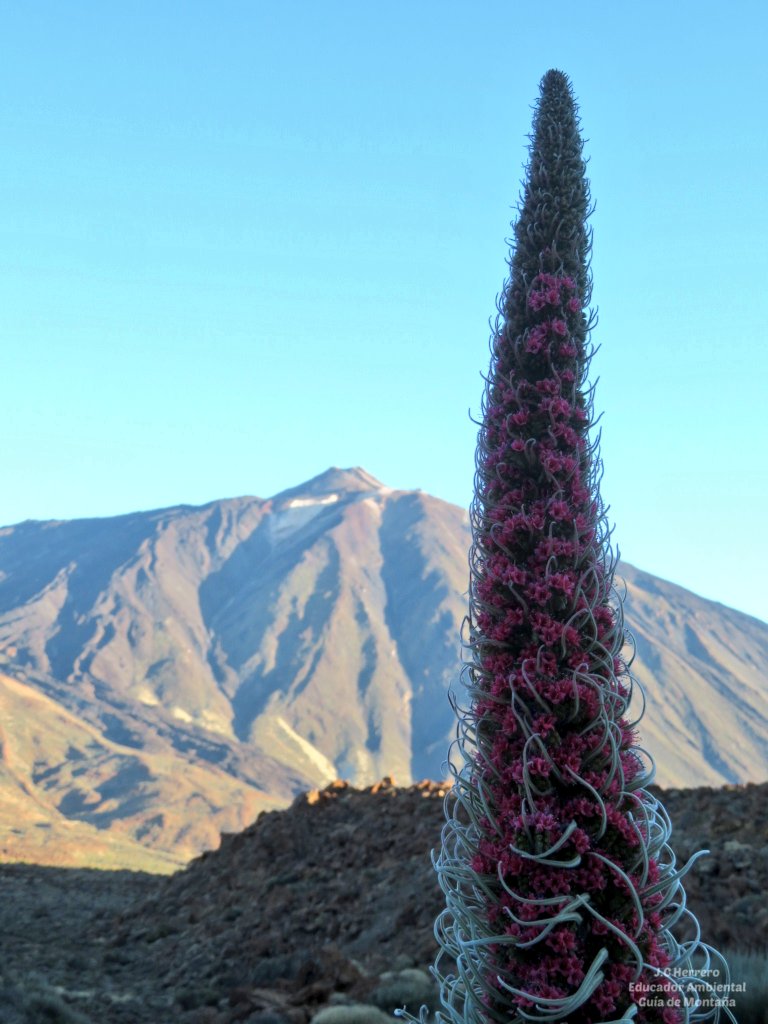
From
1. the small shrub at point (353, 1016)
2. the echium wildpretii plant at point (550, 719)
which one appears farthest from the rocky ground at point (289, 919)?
the echium wildpretii plant at point (550, 719)

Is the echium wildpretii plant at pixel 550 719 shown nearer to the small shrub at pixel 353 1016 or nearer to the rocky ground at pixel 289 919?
the small shrub at pixel 353 1016

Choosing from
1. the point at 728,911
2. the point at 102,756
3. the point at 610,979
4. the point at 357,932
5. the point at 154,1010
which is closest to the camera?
the point at 610,979

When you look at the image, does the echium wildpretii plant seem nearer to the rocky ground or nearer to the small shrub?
the small shrub

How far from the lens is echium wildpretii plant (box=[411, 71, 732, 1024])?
14.9 feet

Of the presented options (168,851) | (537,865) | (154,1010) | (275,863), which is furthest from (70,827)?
(537,865)

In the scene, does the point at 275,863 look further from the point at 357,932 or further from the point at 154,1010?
the point at 154,1010

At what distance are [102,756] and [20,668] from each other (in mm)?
68298

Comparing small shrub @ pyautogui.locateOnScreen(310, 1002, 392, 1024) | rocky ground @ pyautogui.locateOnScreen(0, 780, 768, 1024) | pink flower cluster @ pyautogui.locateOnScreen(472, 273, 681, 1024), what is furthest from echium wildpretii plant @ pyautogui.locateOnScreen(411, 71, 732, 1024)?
rocky ground @ pyautogui.locateOnScreen(0, 780, 768, 1024)

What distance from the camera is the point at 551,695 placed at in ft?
15.5

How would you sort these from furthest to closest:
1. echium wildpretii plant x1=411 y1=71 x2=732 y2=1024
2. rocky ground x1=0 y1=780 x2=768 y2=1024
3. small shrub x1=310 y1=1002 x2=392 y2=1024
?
rocky ground x1=0 y1=780 x2=768 y2=1024
small shrub x1=310 y1=1002 x2=392 y2=1024
echium wildpretii plant x1=411 y1=71 x2=732 y2=1024

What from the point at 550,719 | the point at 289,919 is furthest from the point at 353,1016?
the point at 289,919

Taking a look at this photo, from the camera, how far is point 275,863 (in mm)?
19281

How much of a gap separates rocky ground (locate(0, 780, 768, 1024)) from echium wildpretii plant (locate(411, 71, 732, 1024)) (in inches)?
189

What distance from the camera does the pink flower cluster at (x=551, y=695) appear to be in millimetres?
4559
